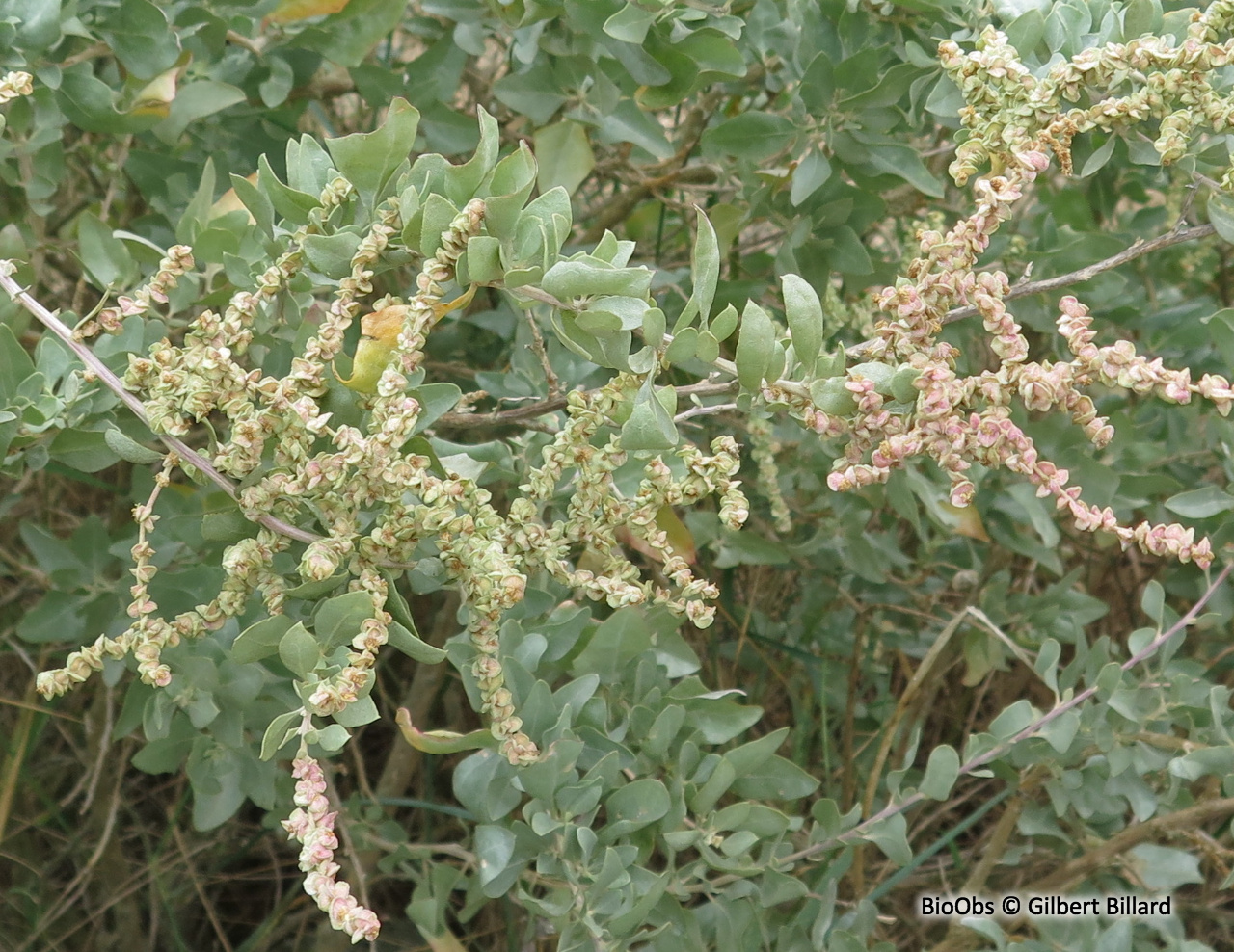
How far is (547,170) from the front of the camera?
1267 mm

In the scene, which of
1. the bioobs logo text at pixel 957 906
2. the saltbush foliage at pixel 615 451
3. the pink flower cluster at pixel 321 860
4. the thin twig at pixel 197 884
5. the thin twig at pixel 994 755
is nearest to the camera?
the pink flower cluster at pixel 321 860

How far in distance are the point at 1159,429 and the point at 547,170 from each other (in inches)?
39.1

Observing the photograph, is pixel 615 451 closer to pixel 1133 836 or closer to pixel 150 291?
pixel 150 291

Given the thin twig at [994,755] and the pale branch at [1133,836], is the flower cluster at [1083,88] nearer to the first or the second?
the thin twig at [994,755]

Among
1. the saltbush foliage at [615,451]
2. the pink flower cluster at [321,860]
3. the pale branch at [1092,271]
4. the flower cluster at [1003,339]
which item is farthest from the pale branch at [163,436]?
the pale branch at [1092,271]

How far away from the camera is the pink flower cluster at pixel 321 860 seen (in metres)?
0.65

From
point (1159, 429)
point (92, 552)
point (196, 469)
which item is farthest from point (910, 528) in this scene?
point (196, 469)

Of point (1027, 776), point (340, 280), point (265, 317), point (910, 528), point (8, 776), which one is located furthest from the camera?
point (910, 528)

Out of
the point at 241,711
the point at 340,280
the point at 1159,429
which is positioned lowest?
the point at 241,711

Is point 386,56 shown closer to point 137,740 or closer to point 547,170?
point 547,170

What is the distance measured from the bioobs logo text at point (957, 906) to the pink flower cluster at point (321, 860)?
3.16 feet

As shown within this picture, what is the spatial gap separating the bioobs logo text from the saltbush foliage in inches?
1.7

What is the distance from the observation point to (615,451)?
843 millimetres

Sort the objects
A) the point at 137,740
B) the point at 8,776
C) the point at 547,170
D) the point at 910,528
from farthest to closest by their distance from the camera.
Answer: the point at 910,528 → the point at 137,740 → the point at 8,776 → the point at 547,170
